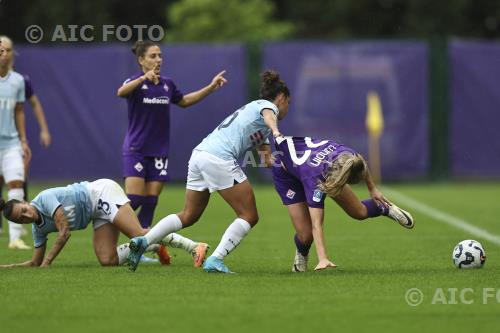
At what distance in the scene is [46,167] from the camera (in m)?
23.5

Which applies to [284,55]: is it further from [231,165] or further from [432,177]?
[231,165]

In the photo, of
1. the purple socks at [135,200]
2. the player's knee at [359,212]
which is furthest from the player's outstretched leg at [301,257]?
the purple socks at [135,200]

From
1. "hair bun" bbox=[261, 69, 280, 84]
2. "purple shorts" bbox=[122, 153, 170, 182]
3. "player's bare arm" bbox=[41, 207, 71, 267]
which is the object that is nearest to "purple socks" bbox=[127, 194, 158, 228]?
"purple shorts" bbox=[122, 153, 170, 182]

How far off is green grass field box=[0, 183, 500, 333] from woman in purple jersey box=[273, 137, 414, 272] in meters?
0.35

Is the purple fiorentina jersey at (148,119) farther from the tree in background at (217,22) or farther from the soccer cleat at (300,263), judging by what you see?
the tree in background at (217,22)

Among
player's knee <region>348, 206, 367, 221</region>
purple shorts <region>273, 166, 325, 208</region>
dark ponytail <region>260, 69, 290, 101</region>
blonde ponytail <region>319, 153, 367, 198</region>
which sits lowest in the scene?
player's knee <region>348, 206, 367, 221</region>

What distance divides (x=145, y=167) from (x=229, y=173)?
2099mm

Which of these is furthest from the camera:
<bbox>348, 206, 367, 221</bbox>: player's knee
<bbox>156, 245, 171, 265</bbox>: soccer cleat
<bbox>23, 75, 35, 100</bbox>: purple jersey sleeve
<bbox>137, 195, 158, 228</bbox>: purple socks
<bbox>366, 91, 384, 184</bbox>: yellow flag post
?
<bbox>366, 91, 384, 184</bbox>: yellow flag post

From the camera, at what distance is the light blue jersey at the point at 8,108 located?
12.4 meters

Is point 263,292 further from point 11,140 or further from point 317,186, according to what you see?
point 11,140

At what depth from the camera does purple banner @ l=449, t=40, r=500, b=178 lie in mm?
23188

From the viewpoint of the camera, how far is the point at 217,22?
1320 inches

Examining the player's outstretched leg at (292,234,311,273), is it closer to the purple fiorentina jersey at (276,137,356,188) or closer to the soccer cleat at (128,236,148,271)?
the purple fiorentina jersey at (276,137,356,188)

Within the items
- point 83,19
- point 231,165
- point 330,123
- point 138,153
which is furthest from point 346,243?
point 83,19
